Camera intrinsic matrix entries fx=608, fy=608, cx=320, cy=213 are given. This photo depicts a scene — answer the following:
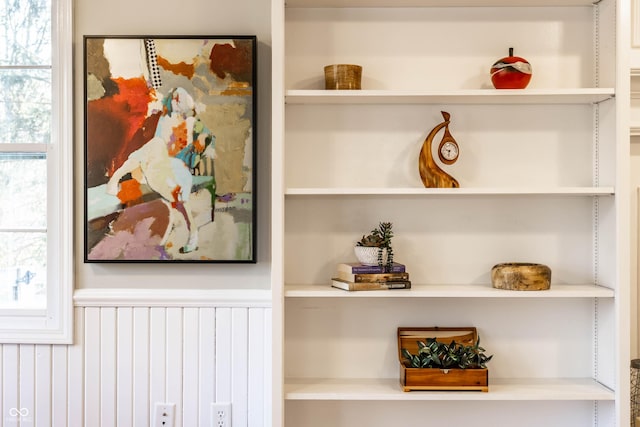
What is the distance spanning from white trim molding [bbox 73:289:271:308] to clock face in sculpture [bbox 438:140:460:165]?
79cm

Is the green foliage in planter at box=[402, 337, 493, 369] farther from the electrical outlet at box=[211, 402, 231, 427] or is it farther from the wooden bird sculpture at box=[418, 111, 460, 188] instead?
the electrical outlet at box=[211, 402, 231, 427]

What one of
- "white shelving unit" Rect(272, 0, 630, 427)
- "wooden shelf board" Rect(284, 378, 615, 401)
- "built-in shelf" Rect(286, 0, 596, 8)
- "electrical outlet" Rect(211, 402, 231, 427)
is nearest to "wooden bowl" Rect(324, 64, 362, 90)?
"white shelving unit" Rect(272, 0, 630, 427)

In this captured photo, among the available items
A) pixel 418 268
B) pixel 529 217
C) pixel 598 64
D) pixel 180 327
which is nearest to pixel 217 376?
pixel 180 327

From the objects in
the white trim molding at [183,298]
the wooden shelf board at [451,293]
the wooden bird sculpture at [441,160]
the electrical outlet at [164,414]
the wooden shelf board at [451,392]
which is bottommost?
the electrical outlet at [164,414]

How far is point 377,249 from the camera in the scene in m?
2.05

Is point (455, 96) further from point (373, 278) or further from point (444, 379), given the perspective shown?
point (444, 379)

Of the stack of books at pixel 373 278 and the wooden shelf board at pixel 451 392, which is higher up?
the stack of books at pixel 373 278

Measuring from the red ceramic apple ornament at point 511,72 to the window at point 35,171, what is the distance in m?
1.52

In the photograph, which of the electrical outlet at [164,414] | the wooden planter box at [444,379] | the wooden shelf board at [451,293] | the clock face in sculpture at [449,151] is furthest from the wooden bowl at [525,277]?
the electrical outlet at [164,414]

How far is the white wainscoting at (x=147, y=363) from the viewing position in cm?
223

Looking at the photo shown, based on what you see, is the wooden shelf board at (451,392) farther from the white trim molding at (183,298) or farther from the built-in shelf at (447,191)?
the built-in shelf at (447,191)

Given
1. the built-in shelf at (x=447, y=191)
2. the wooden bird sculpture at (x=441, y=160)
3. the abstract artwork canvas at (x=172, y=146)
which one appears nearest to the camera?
the built-in shelf at (x=447, y=191)

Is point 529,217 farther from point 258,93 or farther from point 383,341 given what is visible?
point 258,93

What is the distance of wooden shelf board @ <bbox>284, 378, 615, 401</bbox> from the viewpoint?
200cm
